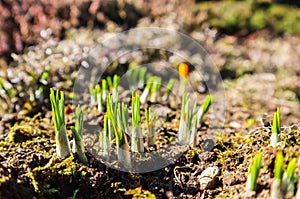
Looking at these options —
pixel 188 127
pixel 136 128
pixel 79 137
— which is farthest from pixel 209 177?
pixel 79 137

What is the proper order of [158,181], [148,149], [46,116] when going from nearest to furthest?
1. [158,181]
2. [148,149]
3. [46,116]

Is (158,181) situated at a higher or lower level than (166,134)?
lower

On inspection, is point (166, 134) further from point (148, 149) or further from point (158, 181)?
point (158, 181)

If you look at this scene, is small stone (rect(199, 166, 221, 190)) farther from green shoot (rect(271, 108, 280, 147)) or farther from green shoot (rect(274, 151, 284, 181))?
green shoot (rect(274, 151, 284, 181))

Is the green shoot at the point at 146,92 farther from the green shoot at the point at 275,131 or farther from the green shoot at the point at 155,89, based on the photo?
the green shoot at the point at 275,131

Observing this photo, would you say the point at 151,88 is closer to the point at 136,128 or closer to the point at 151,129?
the point at 151,129

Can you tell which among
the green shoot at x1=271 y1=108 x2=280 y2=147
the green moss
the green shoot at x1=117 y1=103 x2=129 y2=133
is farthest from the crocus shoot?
the green moss

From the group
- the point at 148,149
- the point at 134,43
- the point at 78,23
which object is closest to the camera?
the point at 148,149

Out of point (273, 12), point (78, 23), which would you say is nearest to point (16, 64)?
point (78, 23)
